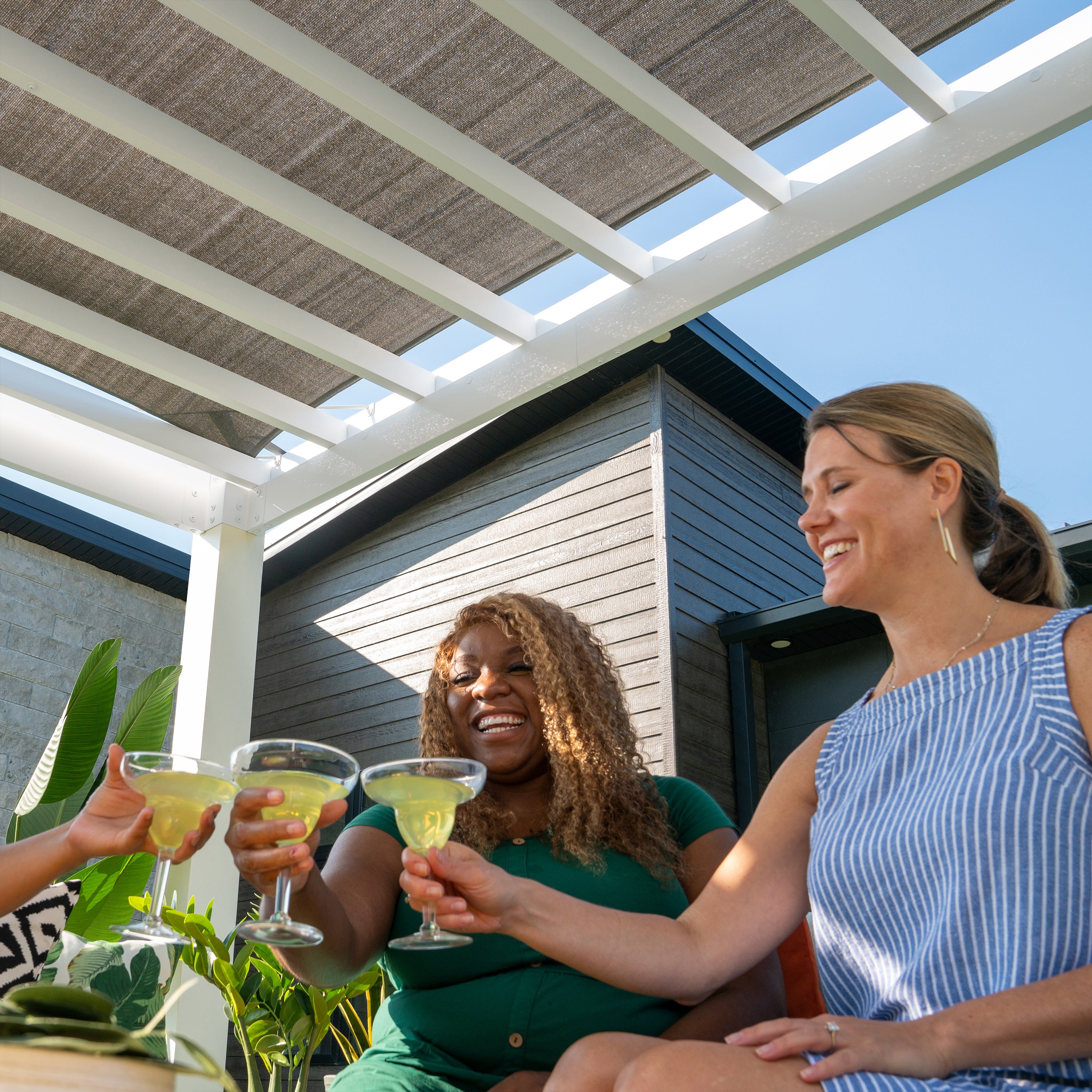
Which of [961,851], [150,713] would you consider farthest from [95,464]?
[961,851]

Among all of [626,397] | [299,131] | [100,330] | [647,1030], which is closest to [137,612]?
[626,397]

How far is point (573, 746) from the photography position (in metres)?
2.26

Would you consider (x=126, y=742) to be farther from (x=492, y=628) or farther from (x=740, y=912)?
(x=740, y=912)

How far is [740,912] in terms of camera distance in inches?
68.6

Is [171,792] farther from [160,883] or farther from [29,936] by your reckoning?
[29,936]

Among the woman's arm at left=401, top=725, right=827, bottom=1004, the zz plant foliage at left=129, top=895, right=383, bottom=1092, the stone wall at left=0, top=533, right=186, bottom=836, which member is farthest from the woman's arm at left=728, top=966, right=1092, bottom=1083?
the stone wall at left=0, top=533, right=186, bottom=836

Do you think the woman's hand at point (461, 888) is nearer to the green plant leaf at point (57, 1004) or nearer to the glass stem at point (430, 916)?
the glass stem at point (430, 916)

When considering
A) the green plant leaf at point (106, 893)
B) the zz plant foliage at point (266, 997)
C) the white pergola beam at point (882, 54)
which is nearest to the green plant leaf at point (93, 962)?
the zz plant foliage at point (266, 997)

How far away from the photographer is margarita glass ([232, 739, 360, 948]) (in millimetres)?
1530

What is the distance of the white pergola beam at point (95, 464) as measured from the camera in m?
3.86

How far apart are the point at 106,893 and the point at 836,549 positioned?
116 inches

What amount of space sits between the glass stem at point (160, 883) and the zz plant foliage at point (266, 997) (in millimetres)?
1985

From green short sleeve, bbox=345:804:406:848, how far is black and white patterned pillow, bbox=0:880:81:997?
0.62 meters

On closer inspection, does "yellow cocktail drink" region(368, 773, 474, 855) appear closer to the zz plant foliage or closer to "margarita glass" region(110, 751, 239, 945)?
"margarita glass" region(110, 751, 239, 945)
